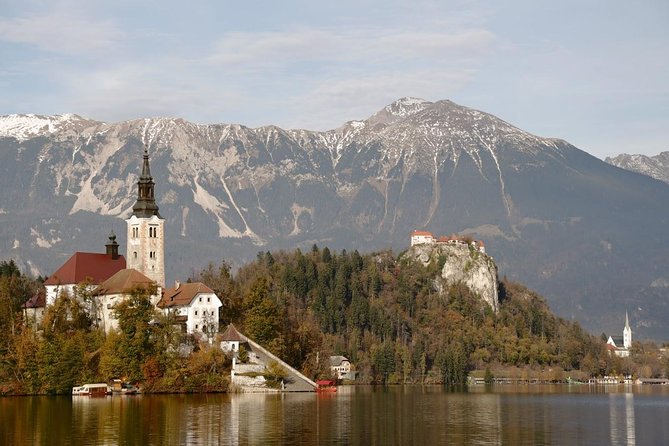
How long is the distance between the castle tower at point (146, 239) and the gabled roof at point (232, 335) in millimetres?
21659

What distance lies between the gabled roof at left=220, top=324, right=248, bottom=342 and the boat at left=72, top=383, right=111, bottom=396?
49.8ft

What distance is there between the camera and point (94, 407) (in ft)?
383

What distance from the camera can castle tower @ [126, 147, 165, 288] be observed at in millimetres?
167625

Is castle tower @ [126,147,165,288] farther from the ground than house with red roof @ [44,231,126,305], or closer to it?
farther from the ground

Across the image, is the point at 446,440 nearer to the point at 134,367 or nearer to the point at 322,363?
the point at 134,367

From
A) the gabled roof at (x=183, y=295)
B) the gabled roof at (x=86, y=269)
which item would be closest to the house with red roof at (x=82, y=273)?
the gabled roof at (x=86, y=269)

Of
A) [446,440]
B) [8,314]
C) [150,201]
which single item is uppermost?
[150,201]

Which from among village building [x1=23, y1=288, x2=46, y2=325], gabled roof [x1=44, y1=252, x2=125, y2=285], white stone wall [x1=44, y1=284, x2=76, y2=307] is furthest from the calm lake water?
gabled roof [x1=44, y1=252, x2=125, y2=285]

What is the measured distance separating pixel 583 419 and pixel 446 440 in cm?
2764

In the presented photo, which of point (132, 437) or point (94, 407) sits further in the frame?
point (94, 407)

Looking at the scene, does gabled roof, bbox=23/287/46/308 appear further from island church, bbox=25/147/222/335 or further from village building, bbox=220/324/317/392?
village building, bbox=220/324/317/392

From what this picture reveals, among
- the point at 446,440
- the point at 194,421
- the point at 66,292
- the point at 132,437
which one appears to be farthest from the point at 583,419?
the point at 66,292

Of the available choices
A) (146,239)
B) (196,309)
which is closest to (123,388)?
(196,309)

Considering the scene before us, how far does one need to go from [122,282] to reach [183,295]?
838 cm
